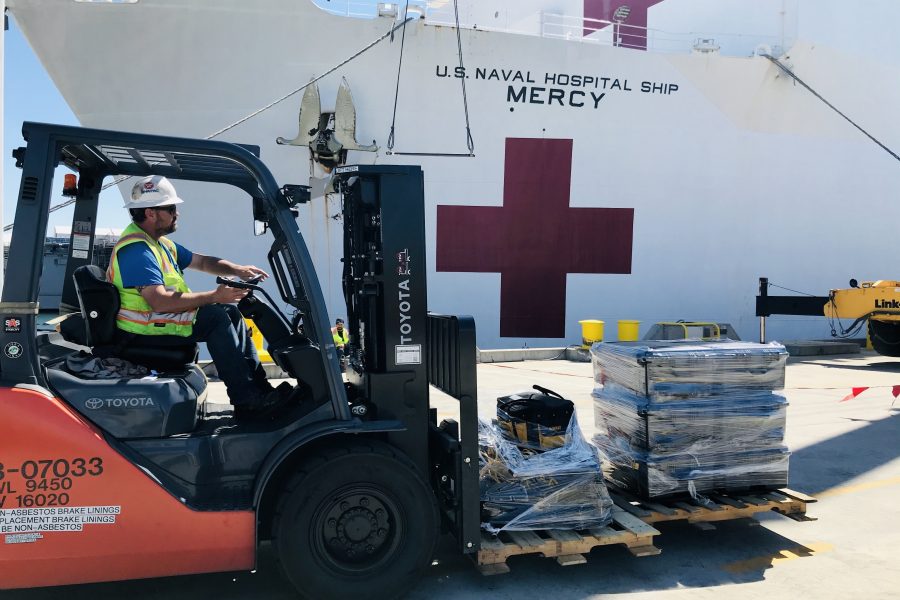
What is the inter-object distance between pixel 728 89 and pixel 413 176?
36.2 feet

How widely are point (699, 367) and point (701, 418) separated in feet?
0.87

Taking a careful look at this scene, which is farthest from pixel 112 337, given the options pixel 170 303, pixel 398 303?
pixel 398 303

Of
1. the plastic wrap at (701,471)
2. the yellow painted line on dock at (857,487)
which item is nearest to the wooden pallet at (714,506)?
the plastic wrap at (701,471)

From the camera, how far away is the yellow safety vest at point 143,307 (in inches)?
107

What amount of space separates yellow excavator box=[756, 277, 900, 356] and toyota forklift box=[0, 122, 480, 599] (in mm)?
10036

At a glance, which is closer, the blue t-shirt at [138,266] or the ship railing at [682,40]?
the blue t-shirt at [138,266]

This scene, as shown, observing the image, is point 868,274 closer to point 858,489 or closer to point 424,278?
point 858,489

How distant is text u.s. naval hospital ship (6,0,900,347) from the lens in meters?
10.1

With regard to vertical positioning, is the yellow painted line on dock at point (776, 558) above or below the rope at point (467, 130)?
below

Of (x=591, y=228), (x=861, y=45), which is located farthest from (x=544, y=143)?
(x=861, y=45)

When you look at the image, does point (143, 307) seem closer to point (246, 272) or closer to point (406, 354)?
point (246, 272)

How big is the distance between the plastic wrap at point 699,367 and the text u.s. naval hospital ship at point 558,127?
22.4ft

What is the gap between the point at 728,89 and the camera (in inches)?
482

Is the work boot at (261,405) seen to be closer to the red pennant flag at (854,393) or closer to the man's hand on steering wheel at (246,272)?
the man's hand on steering wheel at (246,272)
